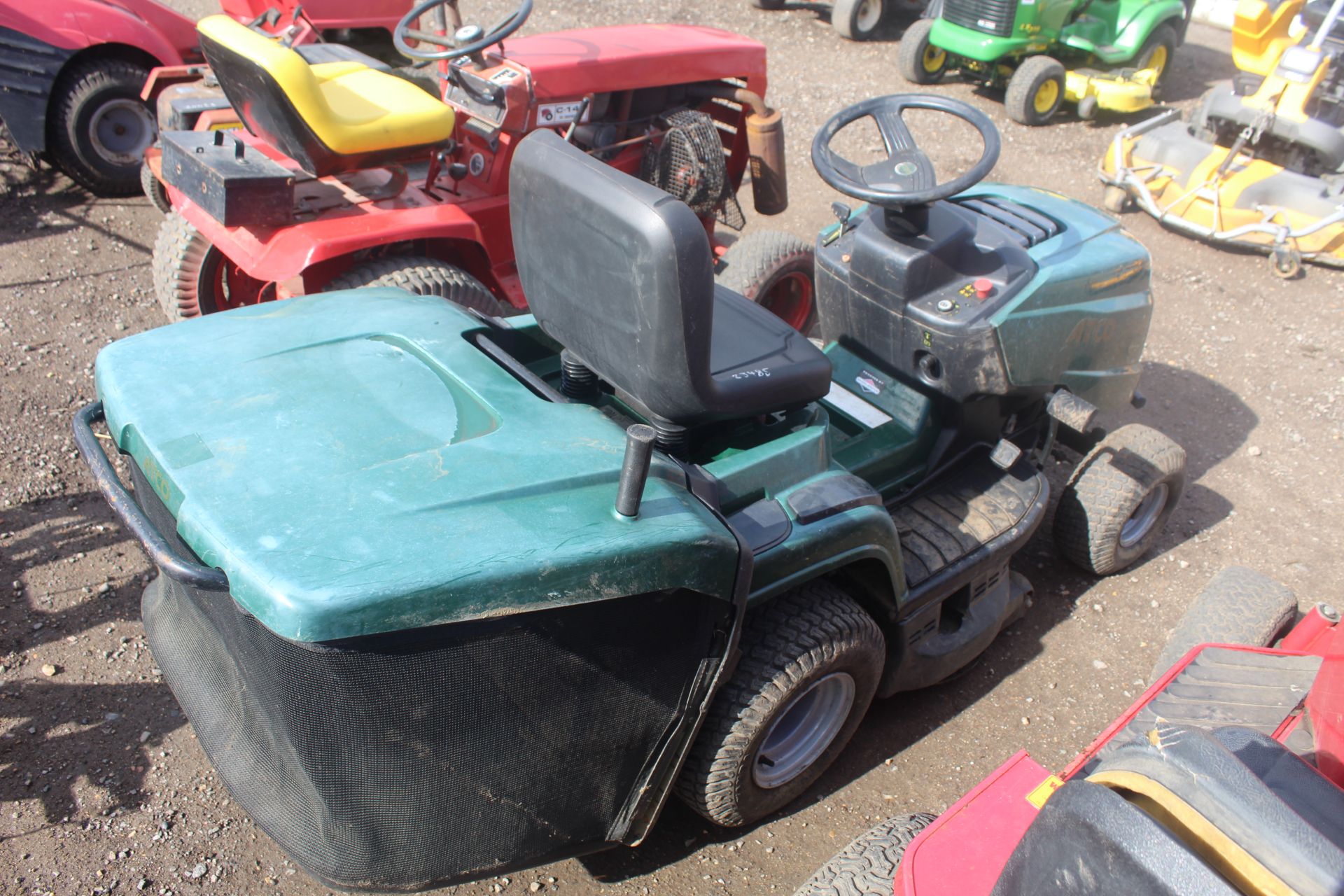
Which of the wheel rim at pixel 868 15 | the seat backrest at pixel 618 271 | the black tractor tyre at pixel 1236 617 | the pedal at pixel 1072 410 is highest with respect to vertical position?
the seat backrest at pixel 618 271

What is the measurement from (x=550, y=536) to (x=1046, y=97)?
6.98m

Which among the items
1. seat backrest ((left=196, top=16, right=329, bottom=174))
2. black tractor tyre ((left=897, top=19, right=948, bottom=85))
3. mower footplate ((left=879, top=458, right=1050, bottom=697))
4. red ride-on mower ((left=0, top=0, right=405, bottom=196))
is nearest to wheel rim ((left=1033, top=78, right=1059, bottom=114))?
black tractor tyre ((left=897, top=19, right=948, bottom=85))

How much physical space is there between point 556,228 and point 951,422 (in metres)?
1.48

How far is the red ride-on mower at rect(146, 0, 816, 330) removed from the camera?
10.7 ft

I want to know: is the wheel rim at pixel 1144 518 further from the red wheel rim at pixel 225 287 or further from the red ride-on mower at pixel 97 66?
the red ride-on mower at pixel 97 66

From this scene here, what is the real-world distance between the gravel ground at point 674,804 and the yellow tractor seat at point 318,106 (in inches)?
52.0

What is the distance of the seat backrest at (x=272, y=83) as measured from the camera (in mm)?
3127

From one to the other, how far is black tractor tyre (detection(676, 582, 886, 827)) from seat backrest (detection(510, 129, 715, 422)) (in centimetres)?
52

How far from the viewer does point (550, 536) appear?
1.57 meters

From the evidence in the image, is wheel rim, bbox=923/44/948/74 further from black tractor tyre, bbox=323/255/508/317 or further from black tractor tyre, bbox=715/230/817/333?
black tractor tyre, bbox=323/255/508/317

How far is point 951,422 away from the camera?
3.00 meters

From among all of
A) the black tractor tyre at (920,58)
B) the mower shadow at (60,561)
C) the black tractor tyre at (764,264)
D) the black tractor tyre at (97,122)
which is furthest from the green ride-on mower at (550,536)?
the black tractor tyre at (920,58)

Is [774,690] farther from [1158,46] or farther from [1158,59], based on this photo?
[1158,59]

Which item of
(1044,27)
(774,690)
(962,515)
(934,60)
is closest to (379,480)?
(774,690)
